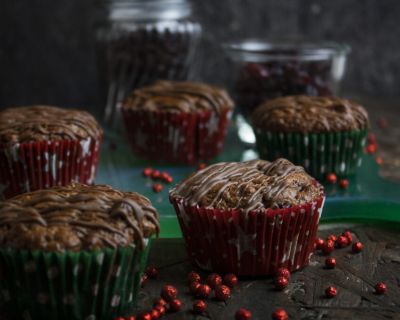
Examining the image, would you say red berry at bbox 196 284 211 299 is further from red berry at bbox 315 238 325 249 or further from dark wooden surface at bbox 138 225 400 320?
red berry at bbox 315 238 325 249

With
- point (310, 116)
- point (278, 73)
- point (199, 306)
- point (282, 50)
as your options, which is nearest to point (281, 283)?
point (199, 306)

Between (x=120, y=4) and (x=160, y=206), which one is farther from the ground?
(x=120, y=4)

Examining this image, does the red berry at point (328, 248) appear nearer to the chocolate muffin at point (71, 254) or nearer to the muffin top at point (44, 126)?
the chocolate muffin at point (71, 254)

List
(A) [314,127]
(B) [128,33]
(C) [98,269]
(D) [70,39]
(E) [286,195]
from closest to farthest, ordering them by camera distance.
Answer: (C) [98,269]
(E) [286,195]
(A) [314,127]
(B) [128,33]
(D) [70,39]

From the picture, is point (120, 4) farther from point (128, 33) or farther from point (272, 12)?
point (272, 12)

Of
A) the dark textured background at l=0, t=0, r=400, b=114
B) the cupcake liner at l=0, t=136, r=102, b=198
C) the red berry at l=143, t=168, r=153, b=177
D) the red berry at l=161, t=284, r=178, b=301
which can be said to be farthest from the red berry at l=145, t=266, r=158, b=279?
the dark textured background at l=0, t=0, r=400, b=114

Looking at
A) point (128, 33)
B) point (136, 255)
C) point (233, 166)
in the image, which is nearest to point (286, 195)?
point (233, 166)

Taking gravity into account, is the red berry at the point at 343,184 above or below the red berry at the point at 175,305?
below

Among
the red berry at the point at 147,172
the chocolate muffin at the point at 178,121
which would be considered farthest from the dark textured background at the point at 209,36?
the red berry at the point at 147,172
